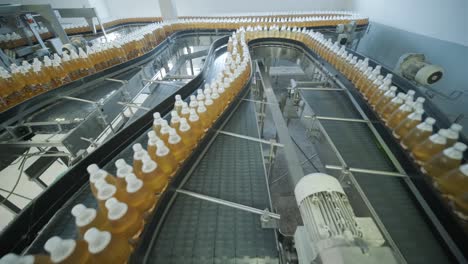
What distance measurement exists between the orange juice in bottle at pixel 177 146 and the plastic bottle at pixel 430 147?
1054mm

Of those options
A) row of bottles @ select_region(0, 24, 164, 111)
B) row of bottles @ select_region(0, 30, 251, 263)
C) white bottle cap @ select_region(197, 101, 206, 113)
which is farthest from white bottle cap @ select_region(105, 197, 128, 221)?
row of bottles @ select_region(0, 24, 164, 111)

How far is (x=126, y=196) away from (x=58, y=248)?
20 centimetres

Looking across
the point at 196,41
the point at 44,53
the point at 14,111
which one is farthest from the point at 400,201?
the point at 44,53

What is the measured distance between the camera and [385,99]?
3.71 ft

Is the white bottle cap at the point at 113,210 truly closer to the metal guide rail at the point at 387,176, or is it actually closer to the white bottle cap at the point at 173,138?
the white bottle cap at the point at 173,138

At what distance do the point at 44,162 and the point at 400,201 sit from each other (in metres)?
2.25

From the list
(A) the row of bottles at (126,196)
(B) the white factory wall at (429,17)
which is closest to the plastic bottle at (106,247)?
(A) the row of bottles at (126,196)

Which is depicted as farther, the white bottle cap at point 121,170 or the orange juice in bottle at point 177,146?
the orange juice in bottle at point 177,146

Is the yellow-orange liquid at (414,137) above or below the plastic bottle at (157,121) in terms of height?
below

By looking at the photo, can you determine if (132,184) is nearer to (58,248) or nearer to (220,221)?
(58,248)

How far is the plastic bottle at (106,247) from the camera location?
37cm

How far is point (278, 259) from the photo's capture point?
22.6 inches

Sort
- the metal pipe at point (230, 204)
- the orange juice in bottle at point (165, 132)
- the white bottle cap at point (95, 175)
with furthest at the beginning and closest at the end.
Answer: the orange juice in bottle at point (165, 132)
the metal pipe at point (230, 204)
the white bottle cap at point (95, 175)

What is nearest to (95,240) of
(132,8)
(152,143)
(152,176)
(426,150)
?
(152,176)
